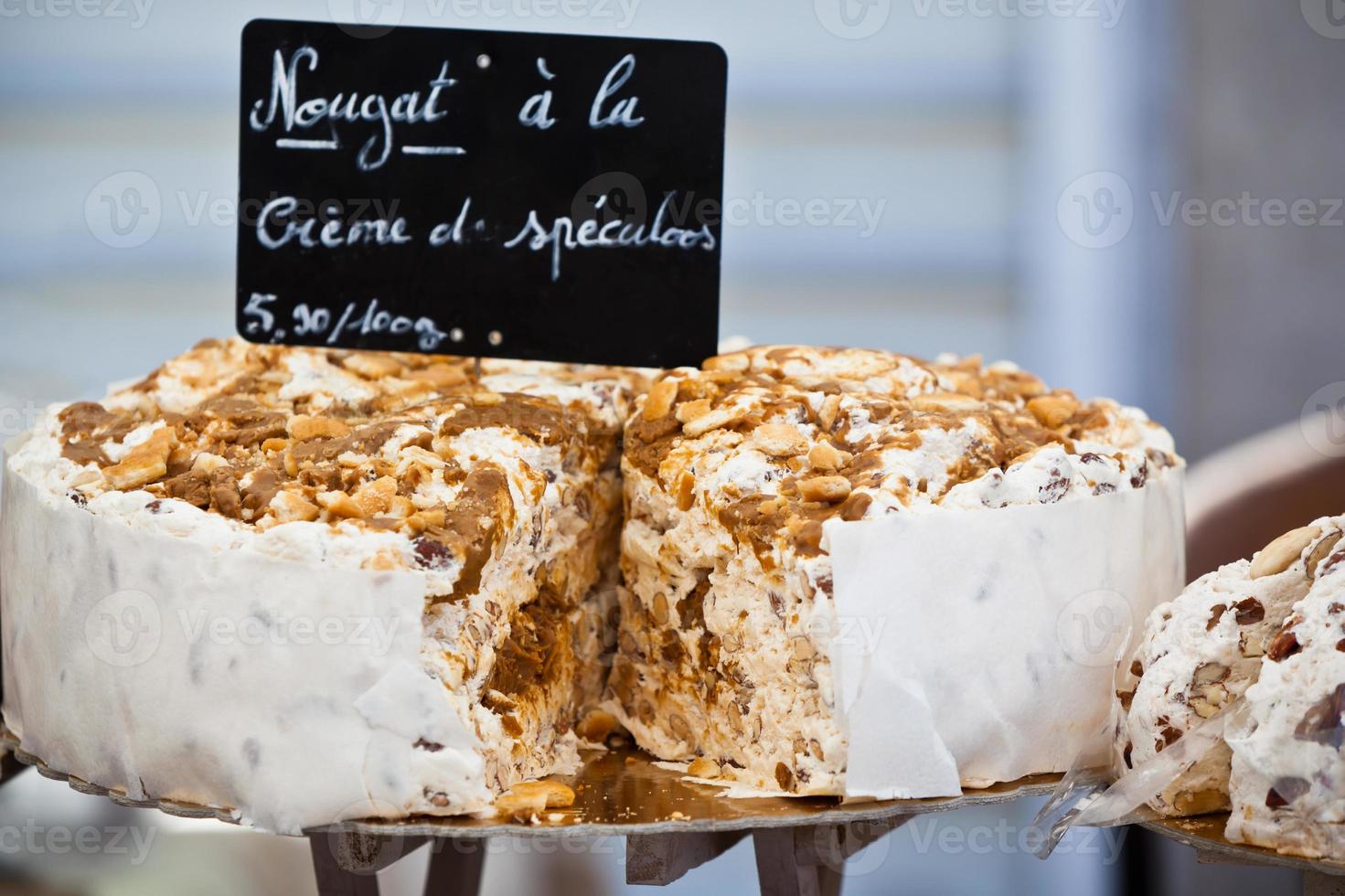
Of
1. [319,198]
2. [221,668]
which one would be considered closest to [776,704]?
[221,668]

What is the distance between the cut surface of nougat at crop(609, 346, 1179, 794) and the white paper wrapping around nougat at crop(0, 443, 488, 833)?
41 centimetres

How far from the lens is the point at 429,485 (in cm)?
170

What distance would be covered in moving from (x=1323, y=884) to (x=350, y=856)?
1.13 meters

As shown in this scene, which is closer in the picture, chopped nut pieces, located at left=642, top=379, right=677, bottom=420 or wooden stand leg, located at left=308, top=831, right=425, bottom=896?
wooden stand leg, located at left=308, top=831, right=425, bottom=896

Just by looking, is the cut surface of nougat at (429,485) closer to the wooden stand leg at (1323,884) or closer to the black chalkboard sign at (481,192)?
the black chalkboard sign at (481,192)

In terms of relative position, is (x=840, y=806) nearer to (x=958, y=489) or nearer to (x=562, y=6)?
(x=958, y=489)

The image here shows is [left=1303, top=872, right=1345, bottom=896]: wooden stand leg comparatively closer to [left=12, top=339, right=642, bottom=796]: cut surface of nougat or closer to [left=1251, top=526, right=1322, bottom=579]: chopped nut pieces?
[left=1251, top=526, right=1322, bottom=579]: chopped nut pieces

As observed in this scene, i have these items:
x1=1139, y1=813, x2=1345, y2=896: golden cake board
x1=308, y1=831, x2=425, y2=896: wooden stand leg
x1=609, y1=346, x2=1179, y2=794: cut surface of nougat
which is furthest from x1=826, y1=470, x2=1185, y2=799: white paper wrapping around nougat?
x1=308, y1=831, x2=425, y2=896: wooden stand leg

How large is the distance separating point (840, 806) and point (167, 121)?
9.19ft

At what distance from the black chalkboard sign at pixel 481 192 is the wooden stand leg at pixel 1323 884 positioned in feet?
3.72

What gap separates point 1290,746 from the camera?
1398 mm

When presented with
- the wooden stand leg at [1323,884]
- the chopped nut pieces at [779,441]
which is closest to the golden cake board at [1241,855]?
the wooden stand leg at [1323,884]

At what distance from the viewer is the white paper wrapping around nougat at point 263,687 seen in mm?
1510

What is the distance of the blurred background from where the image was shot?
132 inches
